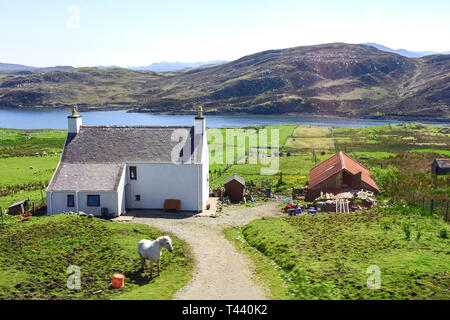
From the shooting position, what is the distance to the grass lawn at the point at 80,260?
17.3 meters

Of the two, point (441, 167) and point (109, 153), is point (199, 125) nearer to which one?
point (109, 153)

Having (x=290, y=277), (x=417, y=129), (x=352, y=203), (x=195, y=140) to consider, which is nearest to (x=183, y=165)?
(x=195, y=140)

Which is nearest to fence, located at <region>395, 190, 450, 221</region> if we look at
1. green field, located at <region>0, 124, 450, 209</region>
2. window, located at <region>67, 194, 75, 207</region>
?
green field, located at <region>0, 124, 450, 209</region>

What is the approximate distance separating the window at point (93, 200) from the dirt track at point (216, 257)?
362cm

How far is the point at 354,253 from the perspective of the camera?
72.6 ft

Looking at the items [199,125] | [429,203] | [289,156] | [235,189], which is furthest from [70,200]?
[289,156]

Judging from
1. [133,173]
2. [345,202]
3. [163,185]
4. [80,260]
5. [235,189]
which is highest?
[133,173]

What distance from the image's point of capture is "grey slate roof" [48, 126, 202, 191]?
3525 cm

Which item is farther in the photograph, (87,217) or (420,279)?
(87,217)

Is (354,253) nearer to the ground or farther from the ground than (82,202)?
nearer to the ground

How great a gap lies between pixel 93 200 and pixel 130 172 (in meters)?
4.10

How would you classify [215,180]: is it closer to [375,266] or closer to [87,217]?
[87,217]

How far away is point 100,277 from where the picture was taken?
63.2 feet
